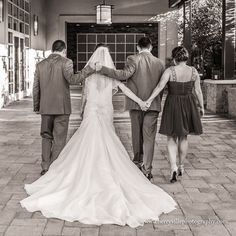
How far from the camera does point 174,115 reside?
15.7 feet

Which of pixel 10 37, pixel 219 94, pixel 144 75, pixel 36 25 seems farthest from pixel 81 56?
→ pixel 144 75

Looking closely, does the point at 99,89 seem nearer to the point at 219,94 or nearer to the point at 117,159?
the point at 117,159

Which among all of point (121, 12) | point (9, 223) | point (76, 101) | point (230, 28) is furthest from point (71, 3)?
point (9, 223)

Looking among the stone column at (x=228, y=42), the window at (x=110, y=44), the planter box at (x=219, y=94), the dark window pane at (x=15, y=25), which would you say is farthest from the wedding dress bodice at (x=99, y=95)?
the window at (x=110, y=44)

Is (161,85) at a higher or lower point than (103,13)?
lower

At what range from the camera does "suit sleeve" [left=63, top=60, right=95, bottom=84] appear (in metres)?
4.34

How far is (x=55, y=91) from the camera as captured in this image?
16.2ft

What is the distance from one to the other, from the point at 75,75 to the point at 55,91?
41cm

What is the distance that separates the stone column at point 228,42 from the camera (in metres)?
10.7

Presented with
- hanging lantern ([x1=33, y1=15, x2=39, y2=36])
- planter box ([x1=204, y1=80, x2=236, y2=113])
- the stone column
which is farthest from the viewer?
hanging lantern ([x1=33, y1=15, x2=39, y2=36])

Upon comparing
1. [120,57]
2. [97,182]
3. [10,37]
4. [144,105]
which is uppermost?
[10,37]

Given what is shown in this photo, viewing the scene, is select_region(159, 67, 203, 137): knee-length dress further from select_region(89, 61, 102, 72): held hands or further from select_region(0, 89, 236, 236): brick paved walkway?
select_region(89, 61, 102, 72): held hands

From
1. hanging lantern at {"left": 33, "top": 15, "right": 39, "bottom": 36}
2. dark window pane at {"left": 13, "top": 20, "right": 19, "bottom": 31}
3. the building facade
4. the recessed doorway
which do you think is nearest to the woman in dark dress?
dark window pane at {"left": 13, "top": 20, "right": 19, "bottom": 31}

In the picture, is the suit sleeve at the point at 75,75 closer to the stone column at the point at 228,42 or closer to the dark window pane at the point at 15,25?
the stone column at the point at 228,42
